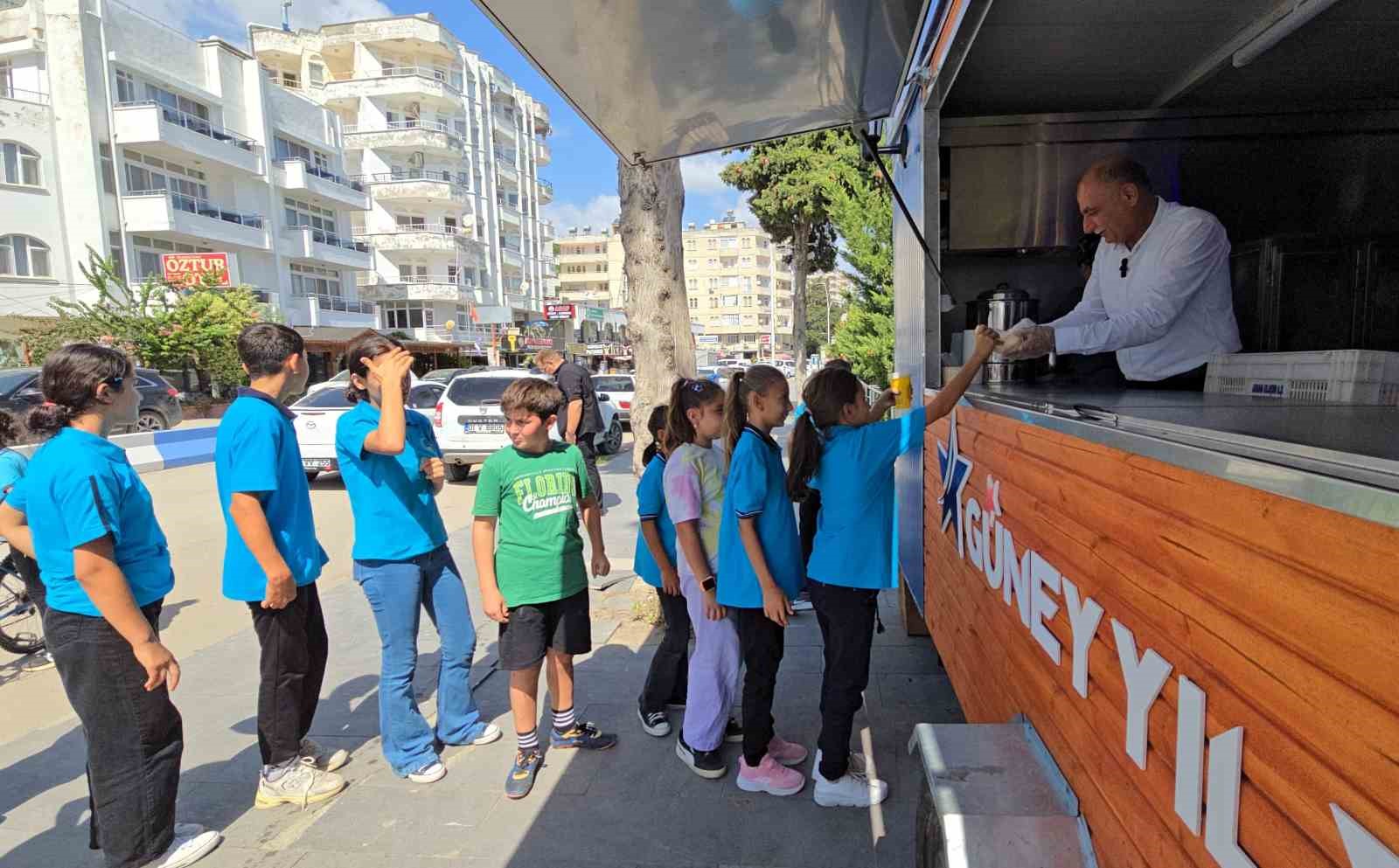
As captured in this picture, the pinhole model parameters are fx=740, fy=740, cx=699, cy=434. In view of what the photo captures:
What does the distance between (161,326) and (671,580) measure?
86.4 feet

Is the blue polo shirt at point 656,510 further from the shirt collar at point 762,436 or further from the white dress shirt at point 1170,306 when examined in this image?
the white dress shirt at point 1170,306

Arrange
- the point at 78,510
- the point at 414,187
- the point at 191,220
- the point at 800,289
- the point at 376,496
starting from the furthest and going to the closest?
the point at 414,187
the point at 191,220
the point at 800,289
the point at 376,496
the point at 78,510

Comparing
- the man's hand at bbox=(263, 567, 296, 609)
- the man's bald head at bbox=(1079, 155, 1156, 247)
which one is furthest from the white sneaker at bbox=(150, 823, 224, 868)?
the man's bald head at bbox=(1079, 155, 1156, 247)

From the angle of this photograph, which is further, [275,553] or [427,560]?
[427,560]

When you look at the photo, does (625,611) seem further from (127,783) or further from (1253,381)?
(1253,381)

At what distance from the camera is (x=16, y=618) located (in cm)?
466

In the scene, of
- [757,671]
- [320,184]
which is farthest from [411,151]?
[757,671]

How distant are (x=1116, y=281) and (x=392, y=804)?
3696 mm

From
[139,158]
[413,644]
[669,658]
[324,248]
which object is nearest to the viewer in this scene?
[413,644]

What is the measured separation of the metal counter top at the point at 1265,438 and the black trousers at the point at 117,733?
3.09 metres

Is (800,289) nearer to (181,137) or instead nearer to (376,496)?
(376,496)

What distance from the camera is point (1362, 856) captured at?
0.79m

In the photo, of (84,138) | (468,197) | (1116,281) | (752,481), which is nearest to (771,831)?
(752,481)

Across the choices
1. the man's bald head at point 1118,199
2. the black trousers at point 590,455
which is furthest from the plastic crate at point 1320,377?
the black trousers at point 590,455
